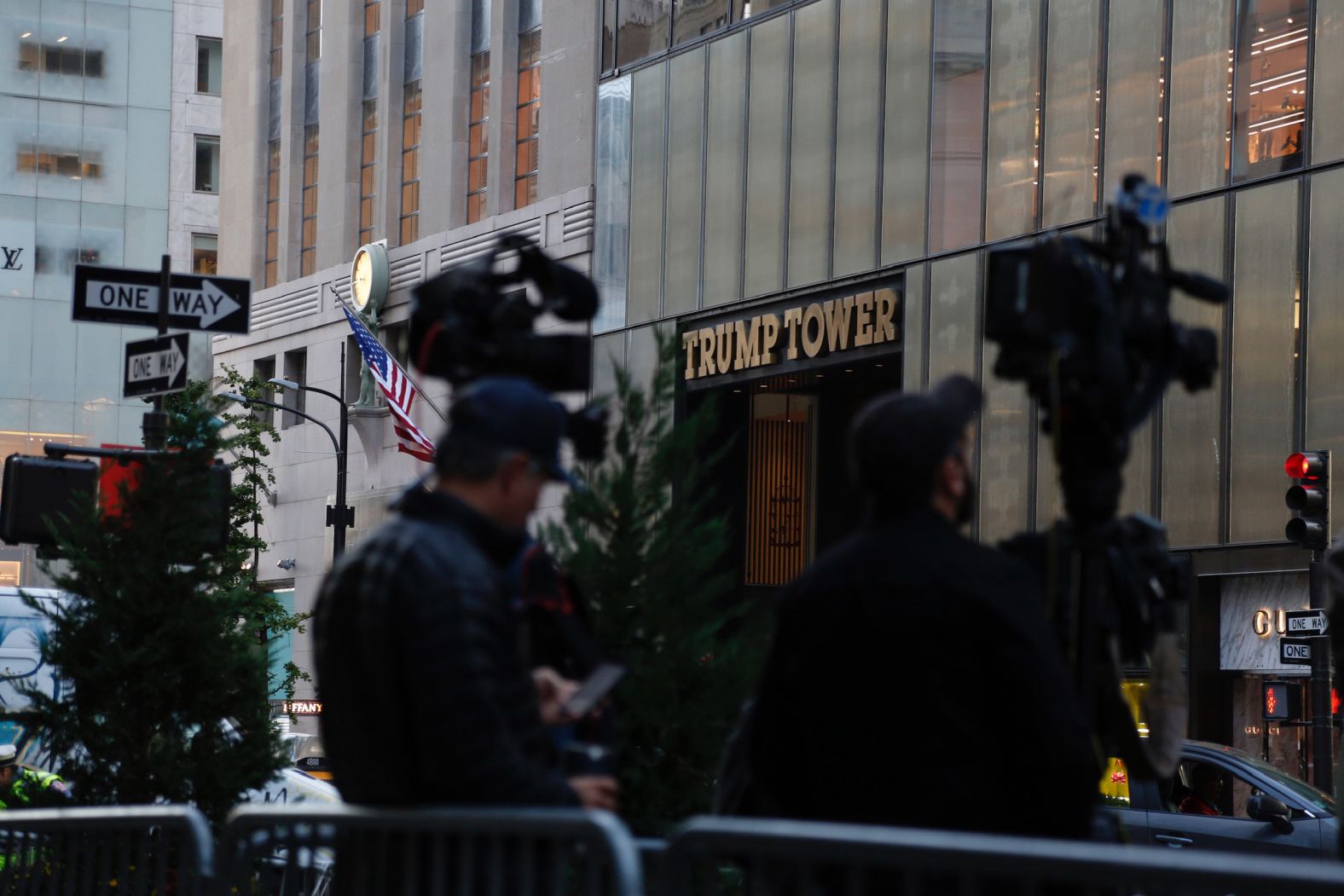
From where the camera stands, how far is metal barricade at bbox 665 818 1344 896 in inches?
131

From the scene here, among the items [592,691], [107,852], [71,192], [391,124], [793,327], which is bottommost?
A: [107,852]

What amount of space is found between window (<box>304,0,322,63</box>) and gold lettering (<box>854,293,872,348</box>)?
24203 millimetres

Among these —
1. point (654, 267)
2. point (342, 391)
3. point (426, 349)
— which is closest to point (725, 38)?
point (654, 267)

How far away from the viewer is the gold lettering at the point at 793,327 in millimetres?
32781

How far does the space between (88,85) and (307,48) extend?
11588mm

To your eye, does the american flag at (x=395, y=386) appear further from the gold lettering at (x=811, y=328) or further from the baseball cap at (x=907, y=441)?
the baseball cap at (x=907, y=441)

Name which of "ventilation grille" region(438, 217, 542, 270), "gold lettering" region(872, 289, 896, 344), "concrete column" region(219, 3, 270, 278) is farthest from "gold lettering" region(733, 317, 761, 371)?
"concrete column" region(219, 3, 270, 278)

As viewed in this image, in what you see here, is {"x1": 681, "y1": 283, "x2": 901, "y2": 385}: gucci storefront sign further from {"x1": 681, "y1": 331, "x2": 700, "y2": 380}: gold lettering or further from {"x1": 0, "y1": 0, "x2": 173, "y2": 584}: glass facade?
{"x1": 0, "y1": 0, "x2": 173, "y2": 584}: glass facade

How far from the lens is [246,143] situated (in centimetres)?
5428

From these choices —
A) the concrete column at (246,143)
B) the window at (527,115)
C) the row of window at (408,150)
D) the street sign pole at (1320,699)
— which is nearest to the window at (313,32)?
the row of window at (408,150)

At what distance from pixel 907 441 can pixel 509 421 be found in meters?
0.85

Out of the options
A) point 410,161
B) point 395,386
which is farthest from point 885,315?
point 410,161

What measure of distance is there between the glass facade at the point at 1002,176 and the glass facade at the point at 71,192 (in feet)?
84.7

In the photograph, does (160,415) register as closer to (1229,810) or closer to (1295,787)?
(1229,810)
